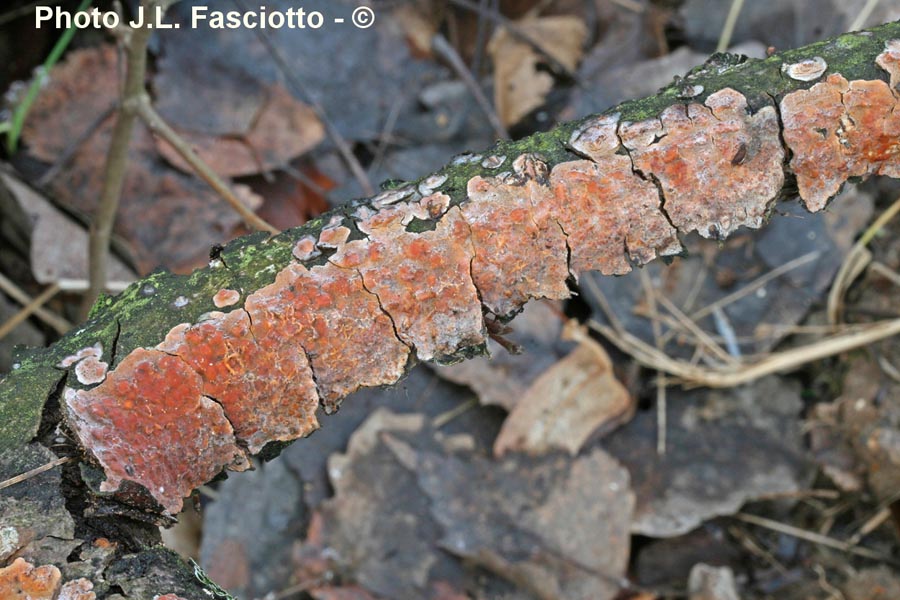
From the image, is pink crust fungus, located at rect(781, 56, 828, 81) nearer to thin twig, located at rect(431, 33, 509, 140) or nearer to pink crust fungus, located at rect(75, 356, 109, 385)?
pink crust fungus, located at rect(75, 356, 109, 385)

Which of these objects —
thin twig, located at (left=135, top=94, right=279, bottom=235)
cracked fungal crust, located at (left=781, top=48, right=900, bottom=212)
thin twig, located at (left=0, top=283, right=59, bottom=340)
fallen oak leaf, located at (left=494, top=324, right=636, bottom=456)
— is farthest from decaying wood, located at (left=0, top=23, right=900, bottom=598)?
thin twig, located at (left=0, top=283, right=59, bottom=340)

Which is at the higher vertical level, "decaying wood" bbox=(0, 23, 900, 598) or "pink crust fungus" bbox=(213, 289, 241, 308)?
"pink crust fungus" bbox=(213, 289, 241, 308)

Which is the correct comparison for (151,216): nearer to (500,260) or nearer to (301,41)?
(301,41)

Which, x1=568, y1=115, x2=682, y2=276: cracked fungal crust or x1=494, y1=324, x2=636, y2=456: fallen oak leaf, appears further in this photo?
x1=494, y1=324, x2=636, y2=456: fallen oak leaf

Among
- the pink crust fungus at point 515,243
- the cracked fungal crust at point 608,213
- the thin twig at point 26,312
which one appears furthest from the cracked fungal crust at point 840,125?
the thin twig at point 26,312

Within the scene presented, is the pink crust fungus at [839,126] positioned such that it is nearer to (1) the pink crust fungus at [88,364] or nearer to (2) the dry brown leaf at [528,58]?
(1) the pink crust fungus at [88,364]

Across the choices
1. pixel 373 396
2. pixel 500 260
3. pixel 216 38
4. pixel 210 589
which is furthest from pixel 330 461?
pixel 216 38
